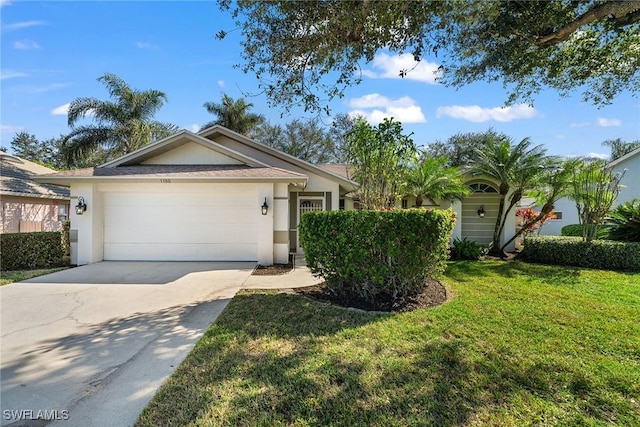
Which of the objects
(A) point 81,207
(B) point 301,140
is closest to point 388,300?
(A) point 81,207

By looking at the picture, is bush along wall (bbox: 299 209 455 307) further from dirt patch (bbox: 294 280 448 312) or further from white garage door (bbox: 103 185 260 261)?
white garage door (bbox: 103 185 260 261)

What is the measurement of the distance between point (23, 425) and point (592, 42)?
10819mm

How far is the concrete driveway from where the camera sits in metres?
2.84

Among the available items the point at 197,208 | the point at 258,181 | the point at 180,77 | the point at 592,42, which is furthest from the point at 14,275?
the point at 592,42

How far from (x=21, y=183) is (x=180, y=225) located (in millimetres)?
9627

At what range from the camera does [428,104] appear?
375 inches

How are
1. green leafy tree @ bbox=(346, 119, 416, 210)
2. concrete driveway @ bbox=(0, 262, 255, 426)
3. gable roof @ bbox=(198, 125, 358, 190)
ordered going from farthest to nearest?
gable roof @ bbox=(198, 125, 358, 190) → green leafy tree @ bbox=(346, 119, 416, 210) → concrete driveway @ bbox=(0, 262, 255, 426)

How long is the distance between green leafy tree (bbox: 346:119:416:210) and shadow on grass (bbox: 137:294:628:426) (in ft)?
11.3

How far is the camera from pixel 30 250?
377 inches

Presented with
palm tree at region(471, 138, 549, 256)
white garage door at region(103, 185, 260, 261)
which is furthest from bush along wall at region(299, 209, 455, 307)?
palm tree at region(471, 138, 549, 256)

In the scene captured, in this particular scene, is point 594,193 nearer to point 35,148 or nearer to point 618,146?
point 618,146

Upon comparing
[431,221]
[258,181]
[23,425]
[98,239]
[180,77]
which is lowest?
[23,425]

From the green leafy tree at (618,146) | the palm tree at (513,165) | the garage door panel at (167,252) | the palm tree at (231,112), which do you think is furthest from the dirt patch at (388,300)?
the green leafy tree at (618,146)

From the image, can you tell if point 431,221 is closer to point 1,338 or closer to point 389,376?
point 389,376
